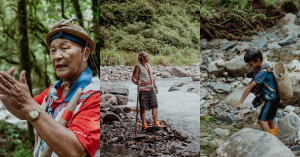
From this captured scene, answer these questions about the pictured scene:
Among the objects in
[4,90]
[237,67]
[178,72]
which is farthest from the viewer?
[237,67]

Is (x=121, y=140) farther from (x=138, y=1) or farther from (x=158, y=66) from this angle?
(x=138, y=1)

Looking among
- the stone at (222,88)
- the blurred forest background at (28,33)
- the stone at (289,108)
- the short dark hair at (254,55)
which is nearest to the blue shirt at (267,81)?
the short dark hair at (254,55)

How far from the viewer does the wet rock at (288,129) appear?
110 inches

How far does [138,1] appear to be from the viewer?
1909mm

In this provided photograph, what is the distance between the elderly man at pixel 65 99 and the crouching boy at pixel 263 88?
183cm

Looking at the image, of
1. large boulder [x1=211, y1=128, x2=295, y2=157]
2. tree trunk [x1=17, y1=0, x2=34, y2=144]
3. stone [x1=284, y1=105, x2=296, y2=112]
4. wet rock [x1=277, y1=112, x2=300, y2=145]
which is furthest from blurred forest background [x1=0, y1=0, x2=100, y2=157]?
stone [x1=284, y1=105, x2=296, y2=112]

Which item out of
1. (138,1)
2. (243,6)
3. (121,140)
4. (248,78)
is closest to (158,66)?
(138,1)

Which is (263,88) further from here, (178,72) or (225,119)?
(178,72)

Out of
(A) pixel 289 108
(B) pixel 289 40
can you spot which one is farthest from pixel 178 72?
(B) pixel 289 40

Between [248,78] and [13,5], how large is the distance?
498 centimetres

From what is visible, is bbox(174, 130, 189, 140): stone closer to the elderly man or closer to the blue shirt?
the elderly man

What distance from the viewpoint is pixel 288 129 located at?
282 centimetres

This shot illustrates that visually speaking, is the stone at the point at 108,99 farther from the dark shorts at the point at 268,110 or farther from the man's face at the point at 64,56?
the dark shorts at the point at 268,110

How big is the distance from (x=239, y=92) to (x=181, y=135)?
7.04 ft
